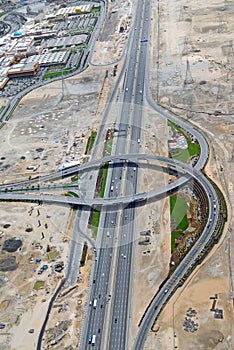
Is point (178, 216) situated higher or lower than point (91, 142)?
lower

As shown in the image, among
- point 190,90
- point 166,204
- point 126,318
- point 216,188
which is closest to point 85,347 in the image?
point 126,318

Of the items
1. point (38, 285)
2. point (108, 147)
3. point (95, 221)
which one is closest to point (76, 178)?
point (108, 147)

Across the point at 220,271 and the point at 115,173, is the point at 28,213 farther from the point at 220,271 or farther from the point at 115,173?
the point at 220,271

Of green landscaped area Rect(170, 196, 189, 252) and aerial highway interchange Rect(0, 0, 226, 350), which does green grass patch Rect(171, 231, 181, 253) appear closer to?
green landscaped area Rect(170, 196, 189, 252)

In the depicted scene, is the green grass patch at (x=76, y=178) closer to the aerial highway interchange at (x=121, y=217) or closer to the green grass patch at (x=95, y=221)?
the aerial highway interchange at (x=121, y=217)

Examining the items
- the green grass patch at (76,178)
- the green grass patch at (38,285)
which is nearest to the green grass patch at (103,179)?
the green grass patch at (76,178)

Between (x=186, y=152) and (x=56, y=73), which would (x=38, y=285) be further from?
(x=56, y=73)

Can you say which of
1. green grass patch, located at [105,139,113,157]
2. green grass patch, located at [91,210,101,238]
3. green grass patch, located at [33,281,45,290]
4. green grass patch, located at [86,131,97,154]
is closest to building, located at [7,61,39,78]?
green grass patch, located at [86,131,97,154]
